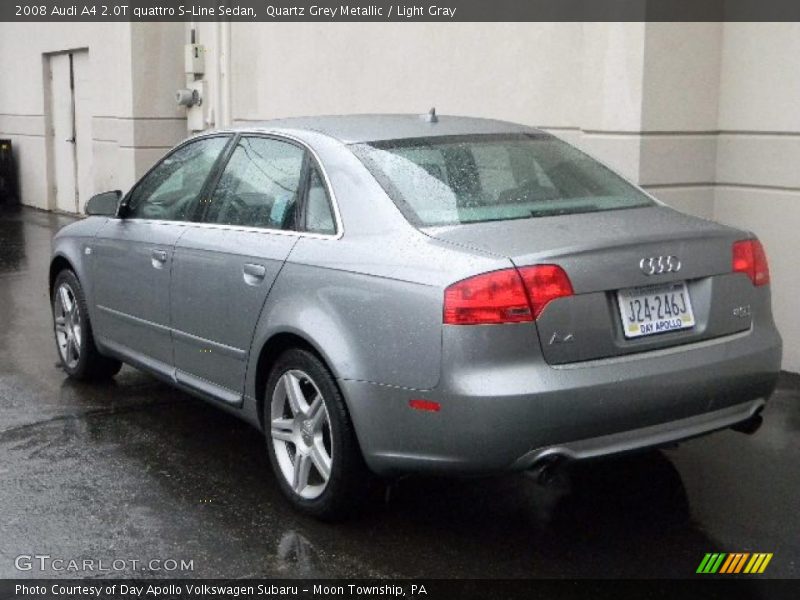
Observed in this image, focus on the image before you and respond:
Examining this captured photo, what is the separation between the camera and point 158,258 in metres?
5.77

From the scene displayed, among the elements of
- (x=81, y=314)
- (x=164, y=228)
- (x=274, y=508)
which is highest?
(x=164, y=228)

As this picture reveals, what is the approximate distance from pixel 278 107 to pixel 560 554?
8221 millimetres

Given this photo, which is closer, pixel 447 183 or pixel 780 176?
pixel 447 183

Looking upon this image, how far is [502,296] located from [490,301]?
5 centimetres

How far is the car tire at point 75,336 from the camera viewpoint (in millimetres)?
6785

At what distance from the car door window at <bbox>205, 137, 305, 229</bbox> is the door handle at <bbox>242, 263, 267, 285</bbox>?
0.66 ft

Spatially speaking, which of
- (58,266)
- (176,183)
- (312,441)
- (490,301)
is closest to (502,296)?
(490,301)

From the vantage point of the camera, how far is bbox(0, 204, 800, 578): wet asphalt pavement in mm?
4293

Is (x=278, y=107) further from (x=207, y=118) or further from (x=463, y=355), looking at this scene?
(x=463, y=355)

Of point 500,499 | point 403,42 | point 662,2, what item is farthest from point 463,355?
point 403,42

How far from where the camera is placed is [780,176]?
23.2 ft

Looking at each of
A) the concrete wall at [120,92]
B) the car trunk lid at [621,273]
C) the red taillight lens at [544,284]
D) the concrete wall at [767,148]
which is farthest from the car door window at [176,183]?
the concrete wall at [120,92]

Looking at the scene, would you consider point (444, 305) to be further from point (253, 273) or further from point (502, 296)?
point (253, 273)

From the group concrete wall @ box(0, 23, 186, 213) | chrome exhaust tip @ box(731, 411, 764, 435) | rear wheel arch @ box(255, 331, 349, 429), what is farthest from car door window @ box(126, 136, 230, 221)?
concrete wall @ box(0, 23, 186, 213)
